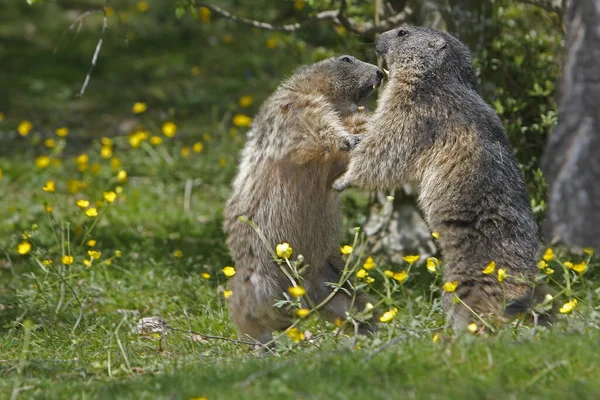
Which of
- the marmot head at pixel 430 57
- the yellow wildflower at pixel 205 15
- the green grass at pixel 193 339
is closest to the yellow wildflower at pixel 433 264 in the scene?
the green grass at pixel 193 339

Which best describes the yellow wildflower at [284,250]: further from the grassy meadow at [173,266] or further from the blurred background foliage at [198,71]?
the blurred background foliage at [198,71]

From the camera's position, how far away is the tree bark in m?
4.61

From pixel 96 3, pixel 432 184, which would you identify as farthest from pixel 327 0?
pixel 96 3

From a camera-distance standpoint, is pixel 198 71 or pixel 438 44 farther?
pixel 198 71

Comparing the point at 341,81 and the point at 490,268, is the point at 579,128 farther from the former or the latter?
the point at 341,81

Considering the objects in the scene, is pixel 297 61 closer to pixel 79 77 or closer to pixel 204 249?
pixel 204 249

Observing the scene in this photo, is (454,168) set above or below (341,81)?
below

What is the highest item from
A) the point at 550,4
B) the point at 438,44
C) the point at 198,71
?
the point at 550,4

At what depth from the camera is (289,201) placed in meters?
5.48

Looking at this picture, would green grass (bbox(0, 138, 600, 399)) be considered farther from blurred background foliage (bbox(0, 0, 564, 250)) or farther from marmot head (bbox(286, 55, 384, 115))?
marmot head (bbox(286, 55, 384, 115))

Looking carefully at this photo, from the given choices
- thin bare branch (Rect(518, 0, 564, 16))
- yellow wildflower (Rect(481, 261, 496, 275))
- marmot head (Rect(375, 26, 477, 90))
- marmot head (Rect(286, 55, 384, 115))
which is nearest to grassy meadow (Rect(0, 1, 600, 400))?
yellow wildflower (Rect(481, 261, 496, 275))

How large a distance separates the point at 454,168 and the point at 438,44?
0.90 metres

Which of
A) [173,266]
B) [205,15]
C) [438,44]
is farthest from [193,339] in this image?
[205,15]

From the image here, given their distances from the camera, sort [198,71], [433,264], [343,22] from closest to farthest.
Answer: [433,264], [343,22], [198,71]
